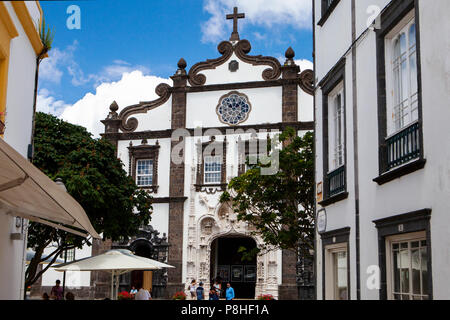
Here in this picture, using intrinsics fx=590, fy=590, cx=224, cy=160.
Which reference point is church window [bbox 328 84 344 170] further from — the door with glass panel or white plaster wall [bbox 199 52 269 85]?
white plaster wall [bbox 199 52 269 85]

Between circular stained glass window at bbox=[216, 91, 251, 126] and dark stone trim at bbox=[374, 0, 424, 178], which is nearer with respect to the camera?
dark stone trim at bbox=[374, 0, 424, 178]

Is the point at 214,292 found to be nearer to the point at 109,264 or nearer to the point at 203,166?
the point at 109,264

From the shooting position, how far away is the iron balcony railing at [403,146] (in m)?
7.27

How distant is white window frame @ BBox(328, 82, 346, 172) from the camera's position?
10.7 m

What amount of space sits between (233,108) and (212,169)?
141 inches

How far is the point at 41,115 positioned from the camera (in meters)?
19.0

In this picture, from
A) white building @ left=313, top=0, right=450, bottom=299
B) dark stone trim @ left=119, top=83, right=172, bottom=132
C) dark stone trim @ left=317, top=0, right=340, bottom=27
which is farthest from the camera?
dark stone trim @ left=119, top=83, right=172, bottom=132

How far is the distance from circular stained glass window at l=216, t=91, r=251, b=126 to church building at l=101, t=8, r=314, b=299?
55mm

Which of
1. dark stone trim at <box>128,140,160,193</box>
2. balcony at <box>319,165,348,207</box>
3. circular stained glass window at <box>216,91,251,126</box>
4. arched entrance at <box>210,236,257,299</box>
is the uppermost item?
circular stained glass window at <box>216,91,251,126</box>

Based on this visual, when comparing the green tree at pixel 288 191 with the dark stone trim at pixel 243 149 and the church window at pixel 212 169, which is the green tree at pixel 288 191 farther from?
the church window at pixel 212 169

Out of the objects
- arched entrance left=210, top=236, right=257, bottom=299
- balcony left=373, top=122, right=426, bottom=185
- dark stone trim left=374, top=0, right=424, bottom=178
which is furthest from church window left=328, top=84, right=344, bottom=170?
arched entrance left=210, top=236, right=257, bottom=299

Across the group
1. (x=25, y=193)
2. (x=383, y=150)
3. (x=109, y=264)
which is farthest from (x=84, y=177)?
(x=25, y=193)
